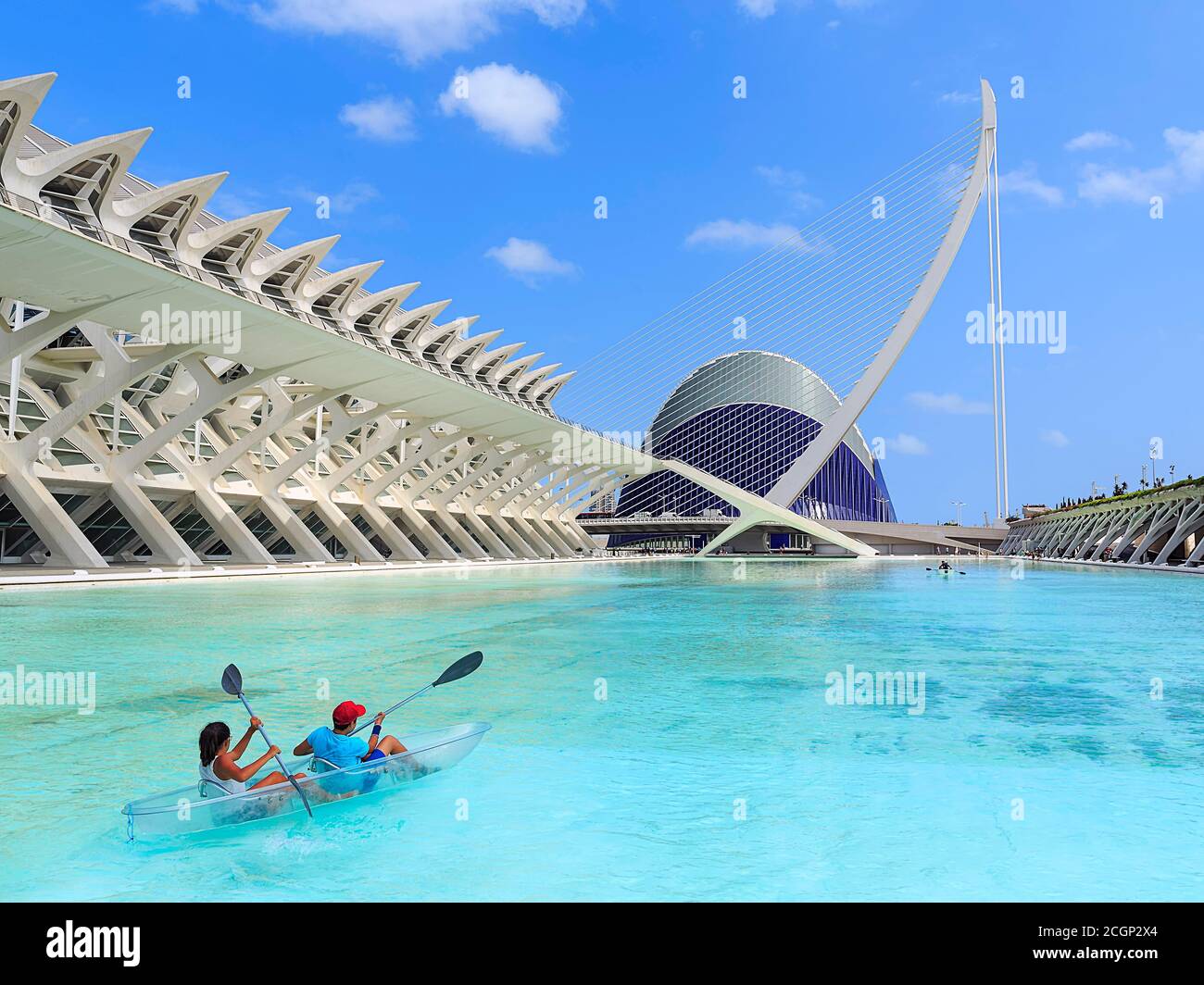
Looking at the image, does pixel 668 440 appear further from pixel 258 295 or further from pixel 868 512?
pixel 258 295

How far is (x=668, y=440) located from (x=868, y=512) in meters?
20.4

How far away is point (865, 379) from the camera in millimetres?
41688

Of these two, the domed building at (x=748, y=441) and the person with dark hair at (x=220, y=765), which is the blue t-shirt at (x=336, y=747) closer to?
the person with dark hair at (x=220, y=765)

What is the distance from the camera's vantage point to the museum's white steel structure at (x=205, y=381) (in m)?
21.0

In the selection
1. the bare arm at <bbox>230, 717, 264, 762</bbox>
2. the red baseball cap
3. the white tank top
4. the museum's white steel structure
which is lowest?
the white tank top

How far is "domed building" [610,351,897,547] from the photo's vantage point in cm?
8075

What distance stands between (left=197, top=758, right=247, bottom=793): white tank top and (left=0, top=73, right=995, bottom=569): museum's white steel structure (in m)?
15.8

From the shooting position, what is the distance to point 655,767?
540cm

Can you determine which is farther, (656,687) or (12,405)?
(12,405)

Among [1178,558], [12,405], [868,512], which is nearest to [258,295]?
[12,405]
